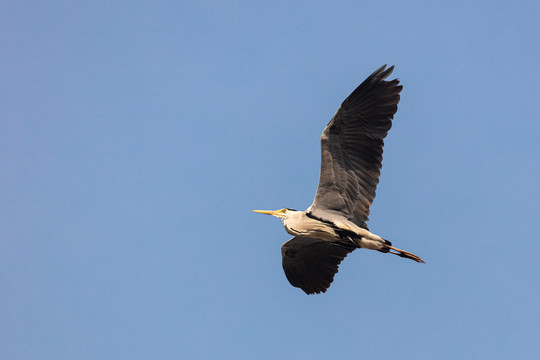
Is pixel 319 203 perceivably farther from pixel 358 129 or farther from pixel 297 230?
pixel 358 129

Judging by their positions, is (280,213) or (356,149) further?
(280,213)

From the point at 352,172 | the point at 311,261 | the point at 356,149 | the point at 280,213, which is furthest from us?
the point at 311,261

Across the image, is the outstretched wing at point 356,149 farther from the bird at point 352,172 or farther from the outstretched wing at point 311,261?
the outstretched wing at point 311,261

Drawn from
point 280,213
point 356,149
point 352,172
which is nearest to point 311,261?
point 280,213

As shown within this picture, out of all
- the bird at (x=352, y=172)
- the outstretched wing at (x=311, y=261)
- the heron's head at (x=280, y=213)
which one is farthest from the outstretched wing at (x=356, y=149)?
the outstretched wing at (x=311, y=261)

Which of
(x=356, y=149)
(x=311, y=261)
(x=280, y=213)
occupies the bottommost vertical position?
(x=311, y=261)

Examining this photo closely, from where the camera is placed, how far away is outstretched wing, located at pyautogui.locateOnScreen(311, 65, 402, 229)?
11.4 meters

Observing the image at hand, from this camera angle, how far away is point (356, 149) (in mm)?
11594

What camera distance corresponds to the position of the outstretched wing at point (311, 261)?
13359mm

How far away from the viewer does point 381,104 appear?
11367 mm

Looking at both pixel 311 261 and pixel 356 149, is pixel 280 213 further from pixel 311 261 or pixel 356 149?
pixel 356 149

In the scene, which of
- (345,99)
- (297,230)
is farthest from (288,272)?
(345,99)

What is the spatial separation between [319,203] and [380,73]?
2.47 meters

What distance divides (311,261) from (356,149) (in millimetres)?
2985
